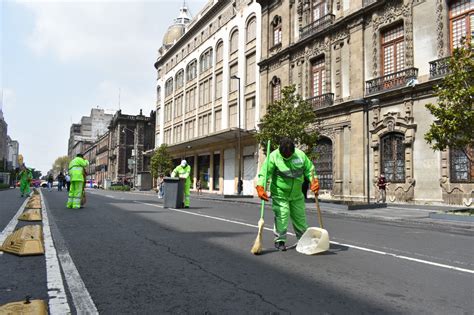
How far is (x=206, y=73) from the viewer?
45.5 metres

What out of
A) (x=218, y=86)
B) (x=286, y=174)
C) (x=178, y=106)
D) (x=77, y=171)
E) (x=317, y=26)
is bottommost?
(x=286, y=174)

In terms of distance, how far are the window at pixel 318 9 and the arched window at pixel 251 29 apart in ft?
27.7

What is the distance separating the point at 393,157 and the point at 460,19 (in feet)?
23.7

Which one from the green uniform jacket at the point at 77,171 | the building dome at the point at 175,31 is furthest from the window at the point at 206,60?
the green uniform jacket at the point at 77,171

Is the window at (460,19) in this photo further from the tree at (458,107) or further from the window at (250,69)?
the window at (250,69)

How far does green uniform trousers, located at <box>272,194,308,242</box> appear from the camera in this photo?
5945mm

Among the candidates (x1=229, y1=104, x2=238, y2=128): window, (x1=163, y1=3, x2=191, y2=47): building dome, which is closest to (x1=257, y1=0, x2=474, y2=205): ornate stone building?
(x1=229, y1=104, x2=238, y2=128): window

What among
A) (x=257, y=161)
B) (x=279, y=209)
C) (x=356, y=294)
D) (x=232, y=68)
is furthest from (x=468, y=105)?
(x=232, y=68)

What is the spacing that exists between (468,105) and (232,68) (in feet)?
96.0

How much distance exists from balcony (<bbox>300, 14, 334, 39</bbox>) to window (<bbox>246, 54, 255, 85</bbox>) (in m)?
7.59

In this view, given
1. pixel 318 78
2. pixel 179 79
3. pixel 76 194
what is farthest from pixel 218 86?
pixel 76 194

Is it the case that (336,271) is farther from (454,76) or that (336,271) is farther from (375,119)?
(375,119)

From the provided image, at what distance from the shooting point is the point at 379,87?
2234 cm

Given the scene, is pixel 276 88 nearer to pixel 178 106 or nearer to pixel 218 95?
pixel 218 95
